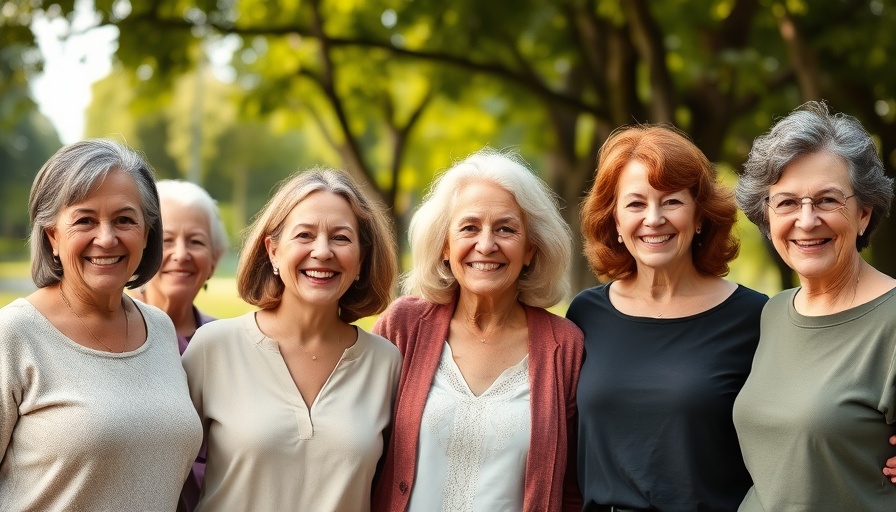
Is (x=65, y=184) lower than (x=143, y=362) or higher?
higher

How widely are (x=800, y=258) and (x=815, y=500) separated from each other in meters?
0.88

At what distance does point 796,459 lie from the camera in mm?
3611

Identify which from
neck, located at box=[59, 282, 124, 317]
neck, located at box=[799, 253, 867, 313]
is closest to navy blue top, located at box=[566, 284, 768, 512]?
neck, located at box=[799, 253, 867, 313]

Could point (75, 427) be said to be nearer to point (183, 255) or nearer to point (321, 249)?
point (321, 249)

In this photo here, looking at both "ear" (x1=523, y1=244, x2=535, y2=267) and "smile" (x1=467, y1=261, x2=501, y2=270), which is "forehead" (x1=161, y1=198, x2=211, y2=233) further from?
"ear" (x1=523, y1=244, x2=535, y2=267)

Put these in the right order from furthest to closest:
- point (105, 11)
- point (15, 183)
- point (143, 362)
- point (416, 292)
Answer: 1. point (15, 183)
2. point (105, 11)
3. point (416, 292)
4. point (143, 362)

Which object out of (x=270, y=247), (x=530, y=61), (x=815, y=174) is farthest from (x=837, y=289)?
(x=530, y=61)

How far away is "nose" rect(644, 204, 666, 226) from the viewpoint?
14.0 feet

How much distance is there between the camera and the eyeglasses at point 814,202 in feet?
12.3

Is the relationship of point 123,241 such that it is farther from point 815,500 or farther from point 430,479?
point 815,500

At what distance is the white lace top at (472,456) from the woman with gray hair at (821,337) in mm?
894

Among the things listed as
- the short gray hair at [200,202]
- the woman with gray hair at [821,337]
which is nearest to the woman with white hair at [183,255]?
the short gray hair at [200,202]

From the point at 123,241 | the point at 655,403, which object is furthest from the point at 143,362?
the point at 655,403

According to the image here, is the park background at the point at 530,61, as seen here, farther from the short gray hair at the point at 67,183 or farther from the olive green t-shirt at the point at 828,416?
the olive green t-shirt at the point at 828,416
